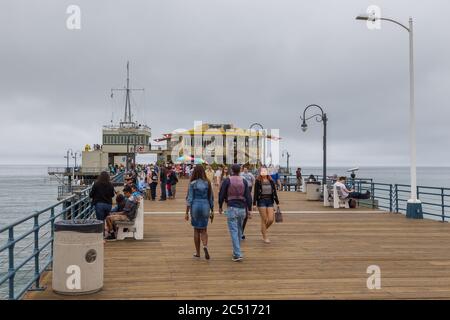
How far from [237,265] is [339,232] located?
222 inches

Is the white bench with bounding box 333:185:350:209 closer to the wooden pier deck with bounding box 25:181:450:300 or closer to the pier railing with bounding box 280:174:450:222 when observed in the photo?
the pier railing with bounding box 280:174:450:222

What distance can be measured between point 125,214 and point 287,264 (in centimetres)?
442

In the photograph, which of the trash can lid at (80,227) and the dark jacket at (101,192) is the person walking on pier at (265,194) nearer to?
the dark jacket at (101,192)

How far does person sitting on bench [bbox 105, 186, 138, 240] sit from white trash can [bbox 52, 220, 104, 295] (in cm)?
484

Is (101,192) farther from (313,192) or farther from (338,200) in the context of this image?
(313,192)

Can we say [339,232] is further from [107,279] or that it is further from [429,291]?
[107,279]

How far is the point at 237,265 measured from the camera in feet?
29.4

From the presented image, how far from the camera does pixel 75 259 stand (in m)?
6.64

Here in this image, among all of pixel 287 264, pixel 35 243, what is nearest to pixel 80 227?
pixel 35 243

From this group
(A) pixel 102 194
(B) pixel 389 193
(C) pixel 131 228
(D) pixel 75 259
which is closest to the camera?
(D) pixel 75 259

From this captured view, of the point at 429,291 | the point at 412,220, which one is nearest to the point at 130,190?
the point at 429,291

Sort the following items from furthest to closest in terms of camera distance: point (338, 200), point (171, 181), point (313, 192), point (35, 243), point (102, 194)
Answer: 1. point (171, 181)
2. point (313, 192)
3. point (338, 200)
4. point (102, 194)
5. point (35, 243)

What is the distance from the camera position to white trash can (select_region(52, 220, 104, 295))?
666 cm

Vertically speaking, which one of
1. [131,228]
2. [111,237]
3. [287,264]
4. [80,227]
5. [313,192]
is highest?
[80,227]
